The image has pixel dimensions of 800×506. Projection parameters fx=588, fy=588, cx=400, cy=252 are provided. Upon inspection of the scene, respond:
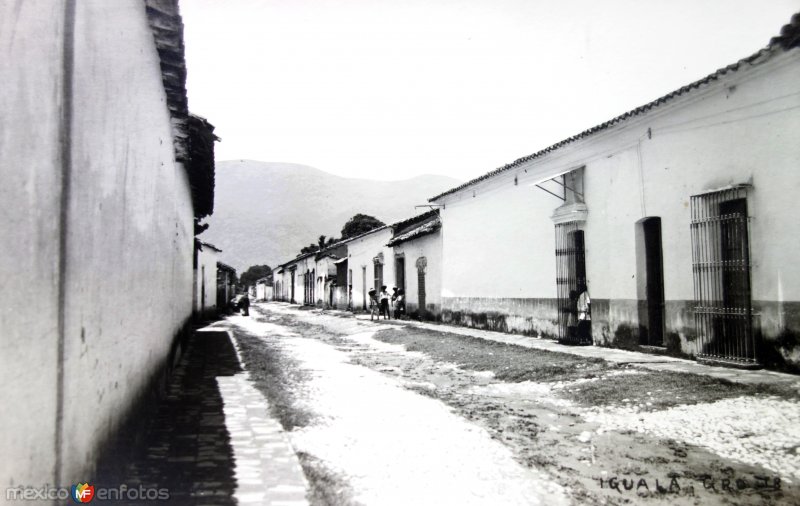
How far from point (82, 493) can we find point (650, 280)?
10.2 meters

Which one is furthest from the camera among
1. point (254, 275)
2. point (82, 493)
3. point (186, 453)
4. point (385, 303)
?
point (254, 275)

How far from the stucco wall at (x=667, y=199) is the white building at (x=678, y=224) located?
2 centimetres

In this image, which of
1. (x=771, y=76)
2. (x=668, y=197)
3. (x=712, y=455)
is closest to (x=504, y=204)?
(x=668, y=197)

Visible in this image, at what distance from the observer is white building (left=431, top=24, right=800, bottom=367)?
26.3 feet

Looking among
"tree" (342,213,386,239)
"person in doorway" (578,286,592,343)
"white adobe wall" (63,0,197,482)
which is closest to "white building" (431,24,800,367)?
"person in doorway" (578,286,592,343)

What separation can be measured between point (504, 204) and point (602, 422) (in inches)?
423

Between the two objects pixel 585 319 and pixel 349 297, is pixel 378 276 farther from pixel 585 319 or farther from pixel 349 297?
pixel 585 319

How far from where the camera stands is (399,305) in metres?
23.8

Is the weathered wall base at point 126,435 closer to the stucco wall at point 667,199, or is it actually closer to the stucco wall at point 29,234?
the stucco wall at point 29,234

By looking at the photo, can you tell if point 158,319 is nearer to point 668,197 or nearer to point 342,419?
point 342,419

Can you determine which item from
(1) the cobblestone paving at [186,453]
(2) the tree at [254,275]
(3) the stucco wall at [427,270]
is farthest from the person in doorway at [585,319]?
(2) the tree at [254,275]

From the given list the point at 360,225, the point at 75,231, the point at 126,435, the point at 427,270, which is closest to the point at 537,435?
the point at 126,435

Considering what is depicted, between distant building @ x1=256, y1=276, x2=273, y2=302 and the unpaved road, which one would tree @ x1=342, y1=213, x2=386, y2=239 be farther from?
the unpaved road

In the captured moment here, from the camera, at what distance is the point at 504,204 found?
16.3 metres
